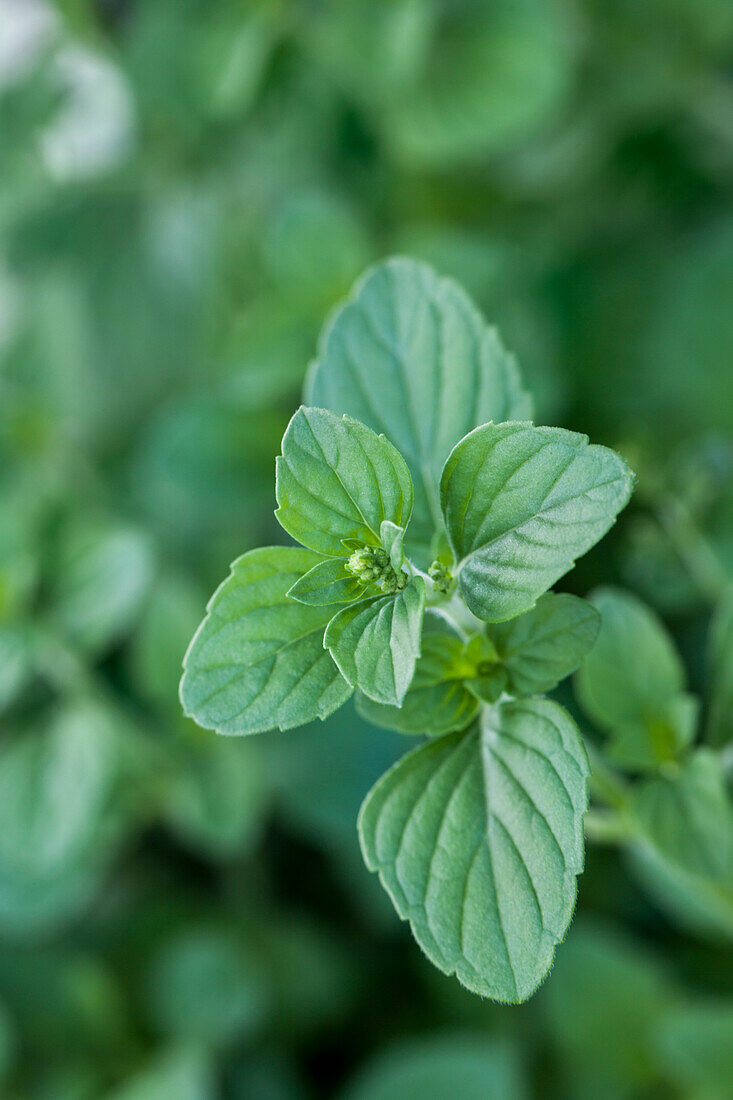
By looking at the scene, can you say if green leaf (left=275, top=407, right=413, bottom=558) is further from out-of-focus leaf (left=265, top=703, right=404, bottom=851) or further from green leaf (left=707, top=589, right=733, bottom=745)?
out-of-focus leaf (left=265, top=703, right=404, bottom=851)

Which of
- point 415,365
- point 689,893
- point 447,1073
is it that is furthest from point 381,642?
point 447,1073

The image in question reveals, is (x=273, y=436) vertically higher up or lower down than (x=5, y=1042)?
higher up

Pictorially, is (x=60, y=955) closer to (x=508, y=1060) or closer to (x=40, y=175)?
(x=508, y=1060)

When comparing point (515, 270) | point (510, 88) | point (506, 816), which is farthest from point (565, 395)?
point (506, 816)

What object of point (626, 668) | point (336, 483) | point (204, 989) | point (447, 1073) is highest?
point (336, 483)

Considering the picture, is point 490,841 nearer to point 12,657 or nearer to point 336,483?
point 336,483

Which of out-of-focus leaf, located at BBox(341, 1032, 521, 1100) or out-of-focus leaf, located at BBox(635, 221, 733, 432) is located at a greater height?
out-of-focus leaf, located at BBox(635, 221, 733, 432)

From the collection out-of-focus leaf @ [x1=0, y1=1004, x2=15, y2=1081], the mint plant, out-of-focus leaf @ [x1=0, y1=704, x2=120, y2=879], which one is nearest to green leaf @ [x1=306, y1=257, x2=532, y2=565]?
the mint plant

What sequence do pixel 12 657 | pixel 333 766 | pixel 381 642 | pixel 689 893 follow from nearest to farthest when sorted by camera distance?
pixel 381 642, pixel 689 893, pixel 12 657, pixel 333 766
